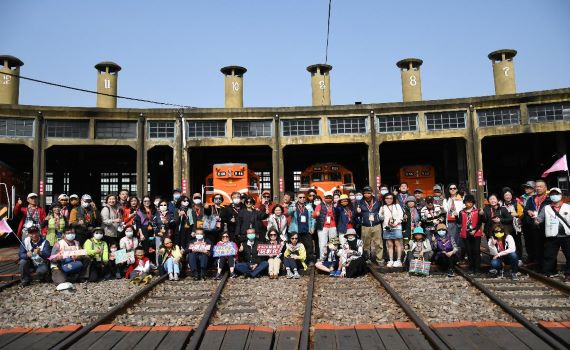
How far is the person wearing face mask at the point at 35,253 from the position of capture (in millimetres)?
7977

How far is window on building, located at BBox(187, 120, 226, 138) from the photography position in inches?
828

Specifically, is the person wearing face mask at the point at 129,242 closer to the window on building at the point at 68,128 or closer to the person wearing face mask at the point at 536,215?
the person wearing face mask at the point at 536,215

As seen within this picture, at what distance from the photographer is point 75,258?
8016mm

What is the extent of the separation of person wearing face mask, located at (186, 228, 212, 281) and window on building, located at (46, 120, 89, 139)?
1452 cm

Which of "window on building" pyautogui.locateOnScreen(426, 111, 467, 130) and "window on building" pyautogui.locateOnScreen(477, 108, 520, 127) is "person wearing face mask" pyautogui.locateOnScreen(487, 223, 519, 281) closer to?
"window on building" pyautogui.locateOnScreen(426, 111, 467, 130)

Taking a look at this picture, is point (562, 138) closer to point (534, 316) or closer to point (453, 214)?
point (453, 214)

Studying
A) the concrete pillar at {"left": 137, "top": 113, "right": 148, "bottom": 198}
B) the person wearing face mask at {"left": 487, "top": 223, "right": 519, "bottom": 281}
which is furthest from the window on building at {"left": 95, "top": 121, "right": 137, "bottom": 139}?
the person wearing face mask at {"left": 487, "top": 223, "right": 519, "bottom": 281}

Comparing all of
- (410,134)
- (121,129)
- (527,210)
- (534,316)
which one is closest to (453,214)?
(527,210)

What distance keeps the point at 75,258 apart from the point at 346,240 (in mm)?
5407

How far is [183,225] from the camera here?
9031 mm

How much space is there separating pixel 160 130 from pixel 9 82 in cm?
1048

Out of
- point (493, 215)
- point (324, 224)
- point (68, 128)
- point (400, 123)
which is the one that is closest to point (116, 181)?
point (68, 128)

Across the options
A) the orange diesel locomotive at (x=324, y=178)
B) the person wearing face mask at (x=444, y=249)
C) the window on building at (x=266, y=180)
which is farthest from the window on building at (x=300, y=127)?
the person wearing face mask at (x=444, y=249)

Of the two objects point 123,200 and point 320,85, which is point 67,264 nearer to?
point 123,200
